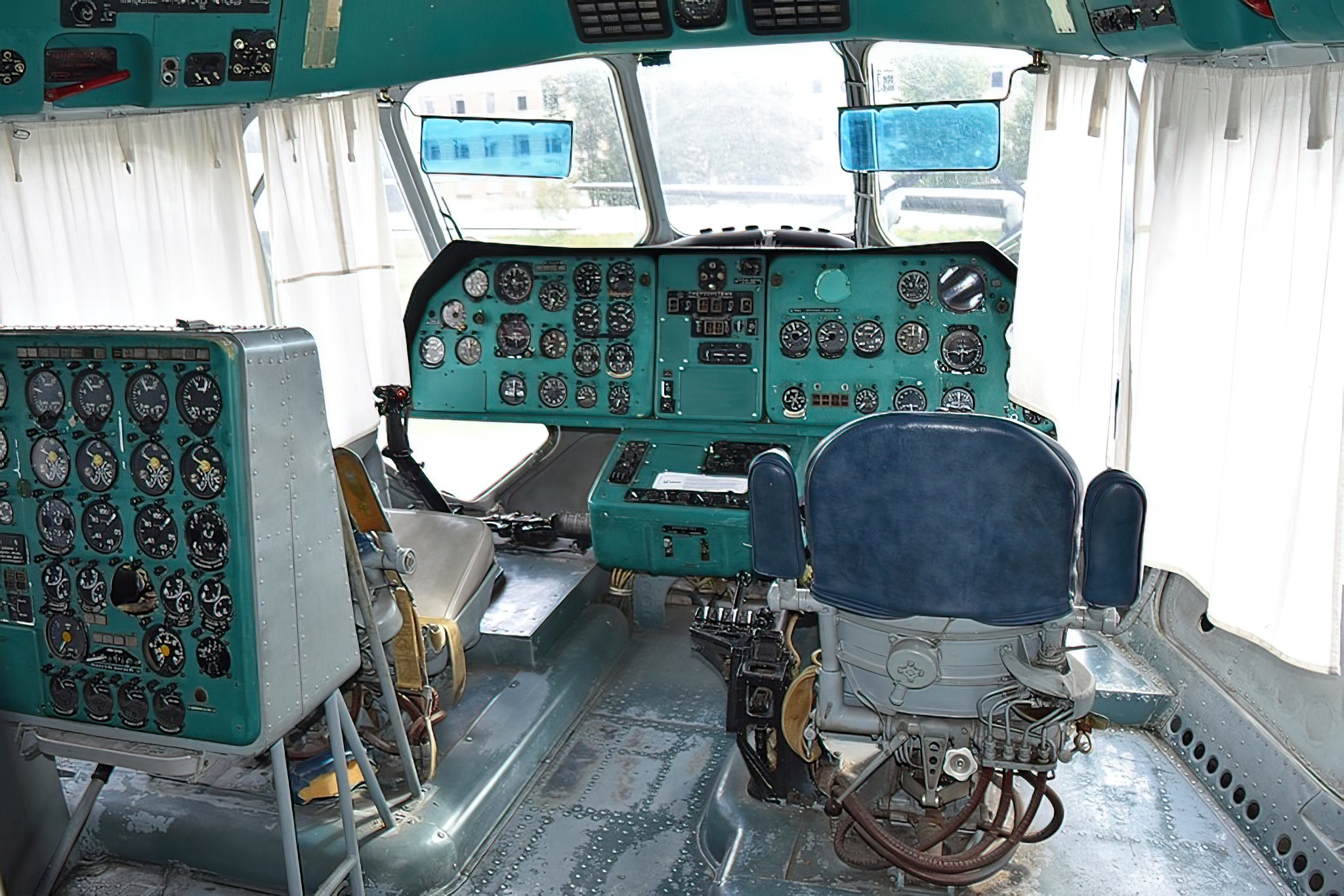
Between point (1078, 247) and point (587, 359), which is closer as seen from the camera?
point (1078, 247)

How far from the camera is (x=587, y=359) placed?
189 inches

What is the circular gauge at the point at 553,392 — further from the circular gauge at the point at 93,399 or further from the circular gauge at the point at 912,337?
the circular gauge at the point at 93,399

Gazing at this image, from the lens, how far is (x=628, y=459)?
4.56 meters

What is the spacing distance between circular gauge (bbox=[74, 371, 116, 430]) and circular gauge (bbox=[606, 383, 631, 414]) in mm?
2547

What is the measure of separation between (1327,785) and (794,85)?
10.5ft

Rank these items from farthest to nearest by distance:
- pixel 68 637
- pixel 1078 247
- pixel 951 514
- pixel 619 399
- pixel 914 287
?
1. pixel 619 399
2. pixel 914 287
3. pixel 1078 247
4. pixel 68 637
5. pixel 951 514

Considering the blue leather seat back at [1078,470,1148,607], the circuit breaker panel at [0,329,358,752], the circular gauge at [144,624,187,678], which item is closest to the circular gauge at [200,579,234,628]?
the circuit breaker panel at [0,329,358,752]

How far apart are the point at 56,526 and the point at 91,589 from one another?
171mm

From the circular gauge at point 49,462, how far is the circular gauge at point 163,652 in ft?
1.35

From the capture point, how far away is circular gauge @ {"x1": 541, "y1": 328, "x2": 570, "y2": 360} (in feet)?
15.9

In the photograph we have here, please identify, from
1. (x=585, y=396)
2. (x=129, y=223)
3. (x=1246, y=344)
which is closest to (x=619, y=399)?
(x=585, y=396)

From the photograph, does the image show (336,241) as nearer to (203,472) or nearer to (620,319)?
(620,319)

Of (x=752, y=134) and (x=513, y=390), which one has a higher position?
(x=752, y=134)

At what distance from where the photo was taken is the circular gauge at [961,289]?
439cm
